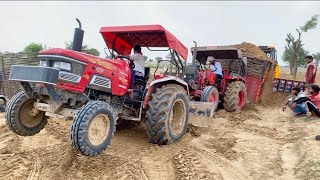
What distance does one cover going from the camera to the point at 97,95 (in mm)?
4902

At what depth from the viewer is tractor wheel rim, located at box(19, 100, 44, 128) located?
4741 millimetres

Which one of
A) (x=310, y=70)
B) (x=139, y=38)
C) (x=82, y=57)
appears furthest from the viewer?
(x=310, y=70)

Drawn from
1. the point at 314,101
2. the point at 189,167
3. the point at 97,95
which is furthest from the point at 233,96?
the point at 97,95

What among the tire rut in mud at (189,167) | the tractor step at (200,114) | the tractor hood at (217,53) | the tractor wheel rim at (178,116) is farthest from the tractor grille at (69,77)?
the tractor hood at (217,53)

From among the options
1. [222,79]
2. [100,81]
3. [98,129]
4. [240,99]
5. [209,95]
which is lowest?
[98,129]

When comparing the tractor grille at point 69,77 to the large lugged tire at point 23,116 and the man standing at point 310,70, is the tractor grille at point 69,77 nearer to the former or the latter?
the large lugged tire at point 23,116

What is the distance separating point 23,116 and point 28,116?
8cm

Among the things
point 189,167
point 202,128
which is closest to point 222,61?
point 202,128

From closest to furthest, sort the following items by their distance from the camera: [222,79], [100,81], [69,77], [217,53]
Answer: [69,77], [100,81], [222,79], [217,53]

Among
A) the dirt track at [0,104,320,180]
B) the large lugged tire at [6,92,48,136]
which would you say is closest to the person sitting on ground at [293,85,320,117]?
the dirt track at [0,104,320,180]

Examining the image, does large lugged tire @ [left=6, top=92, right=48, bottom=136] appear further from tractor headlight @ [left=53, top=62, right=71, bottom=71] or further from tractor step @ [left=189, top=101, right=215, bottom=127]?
tractor step @ [left=189, top=101, right=215, bottom=127]

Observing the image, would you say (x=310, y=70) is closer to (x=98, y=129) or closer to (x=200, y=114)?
(x=200, y=114)

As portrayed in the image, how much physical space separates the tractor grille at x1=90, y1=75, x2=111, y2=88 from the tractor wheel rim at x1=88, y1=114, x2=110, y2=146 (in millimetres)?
630

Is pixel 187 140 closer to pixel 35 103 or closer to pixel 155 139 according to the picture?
pixel 155 139
